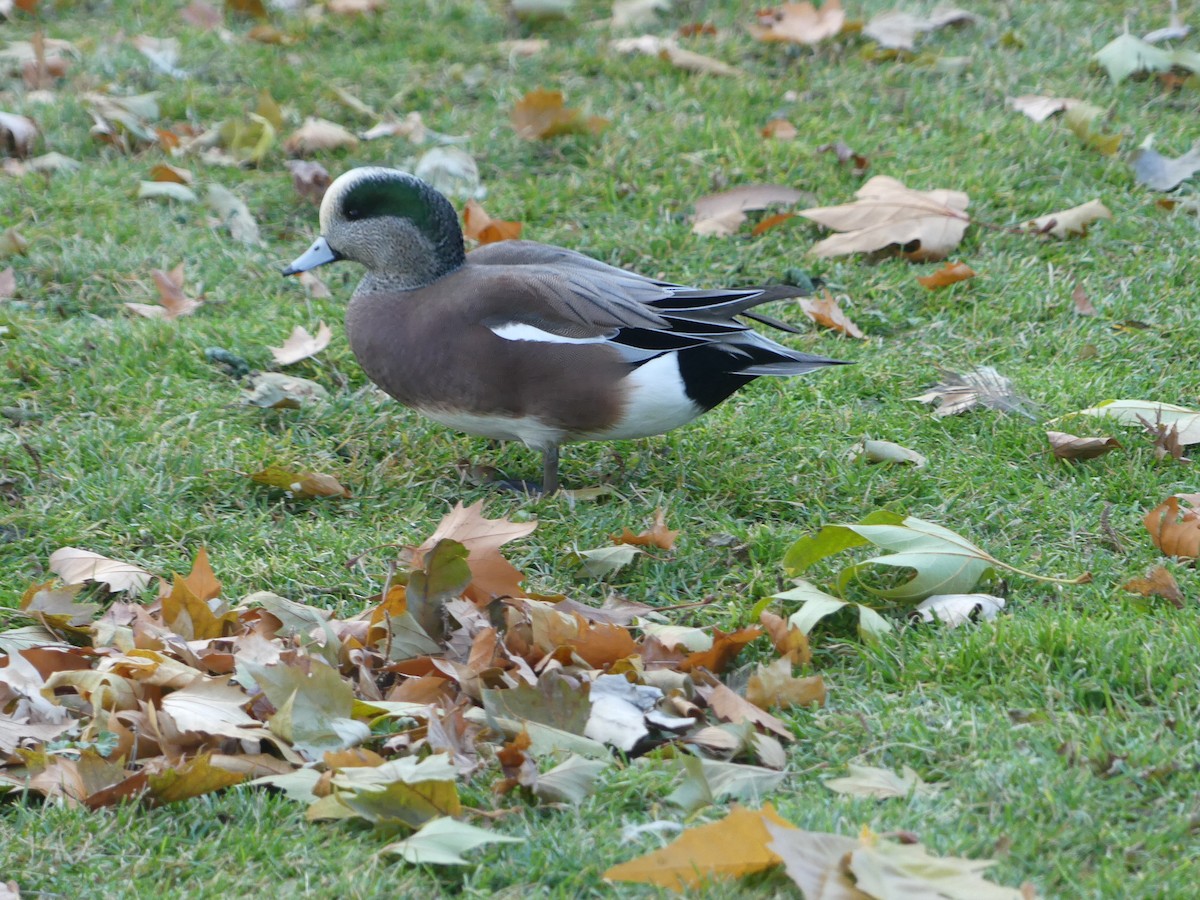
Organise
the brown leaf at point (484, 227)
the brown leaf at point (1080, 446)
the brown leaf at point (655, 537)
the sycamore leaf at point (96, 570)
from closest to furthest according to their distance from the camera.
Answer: the sycamore leaf at point (96, 570)
the brown leaf at point (655, 537)
the brown leaf at point (1080, 446)
the brown leaf at point (484, 227)

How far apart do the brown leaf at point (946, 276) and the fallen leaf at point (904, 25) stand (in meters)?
1.83

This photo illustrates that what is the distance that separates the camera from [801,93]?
544cm

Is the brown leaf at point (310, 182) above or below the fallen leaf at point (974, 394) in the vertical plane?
above

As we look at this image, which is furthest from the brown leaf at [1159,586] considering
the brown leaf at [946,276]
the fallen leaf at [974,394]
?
the brown leaf at [946,276]

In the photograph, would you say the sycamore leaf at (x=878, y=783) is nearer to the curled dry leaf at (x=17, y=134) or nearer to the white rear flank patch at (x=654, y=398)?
the white rear flank patch at (x=654, y=398)

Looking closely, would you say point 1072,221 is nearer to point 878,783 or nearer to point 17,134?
point 878,783

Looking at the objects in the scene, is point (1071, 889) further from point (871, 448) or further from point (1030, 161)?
point (1030, 161)

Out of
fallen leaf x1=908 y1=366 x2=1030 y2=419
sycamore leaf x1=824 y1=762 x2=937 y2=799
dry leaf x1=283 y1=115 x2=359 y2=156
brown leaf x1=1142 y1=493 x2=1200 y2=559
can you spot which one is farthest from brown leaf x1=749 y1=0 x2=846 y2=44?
sycamore leaf x1=824 y1=762 x2=937 y2=799

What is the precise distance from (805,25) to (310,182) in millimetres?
2259

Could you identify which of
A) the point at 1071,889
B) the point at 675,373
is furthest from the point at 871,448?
the point at 1071,889

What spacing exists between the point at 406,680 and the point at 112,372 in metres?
1.86

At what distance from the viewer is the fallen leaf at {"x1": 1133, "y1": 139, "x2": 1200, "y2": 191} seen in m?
4.71

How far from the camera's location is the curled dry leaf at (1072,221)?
4.46m

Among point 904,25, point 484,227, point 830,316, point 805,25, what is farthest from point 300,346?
point 904,25
